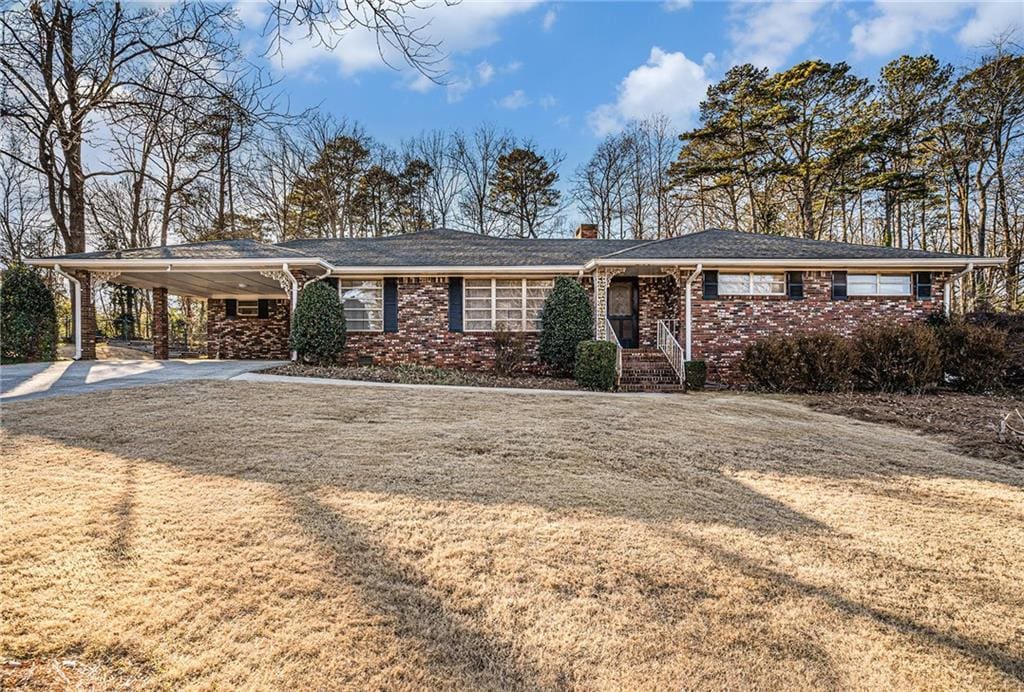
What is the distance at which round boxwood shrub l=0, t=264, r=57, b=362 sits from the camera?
1146cm

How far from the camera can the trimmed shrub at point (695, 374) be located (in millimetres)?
11078

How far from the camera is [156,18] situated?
472cm

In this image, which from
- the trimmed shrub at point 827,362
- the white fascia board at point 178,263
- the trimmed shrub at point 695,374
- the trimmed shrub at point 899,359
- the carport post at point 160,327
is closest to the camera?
the trimmed shrub at point 899,359

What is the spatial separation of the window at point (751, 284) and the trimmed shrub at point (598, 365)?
3460 mm

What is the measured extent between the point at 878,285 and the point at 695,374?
5.31 meters

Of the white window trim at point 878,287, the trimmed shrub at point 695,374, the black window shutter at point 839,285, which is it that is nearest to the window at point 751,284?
the black window shutter at point 839,285

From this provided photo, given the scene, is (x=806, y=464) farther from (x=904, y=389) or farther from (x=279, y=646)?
(x=904, y=389)

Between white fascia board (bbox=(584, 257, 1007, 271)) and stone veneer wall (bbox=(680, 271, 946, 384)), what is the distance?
378mm

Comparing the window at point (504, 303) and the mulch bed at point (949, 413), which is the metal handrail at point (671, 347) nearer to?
the mulch bed at point (949, 413)

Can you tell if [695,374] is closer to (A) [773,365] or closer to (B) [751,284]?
(A) [773,365]

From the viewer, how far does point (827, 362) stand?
1054 cm

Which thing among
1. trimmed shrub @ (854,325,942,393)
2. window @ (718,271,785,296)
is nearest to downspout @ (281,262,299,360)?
window @ (718,271,785,296)

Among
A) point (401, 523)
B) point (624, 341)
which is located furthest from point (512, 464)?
point (624, 341)

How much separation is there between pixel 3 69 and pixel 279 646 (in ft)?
18.8
